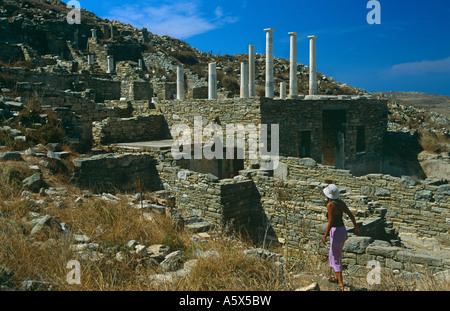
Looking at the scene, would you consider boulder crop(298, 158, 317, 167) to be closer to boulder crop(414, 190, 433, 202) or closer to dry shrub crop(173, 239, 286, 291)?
boulder crop(414, 190, 433, 202)

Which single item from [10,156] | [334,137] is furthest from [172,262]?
[334,137]

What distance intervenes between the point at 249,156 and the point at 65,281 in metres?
10.5

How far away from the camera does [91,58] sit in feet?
98.7

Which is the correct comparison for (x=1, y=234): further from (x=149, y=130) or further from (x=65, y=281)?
(x=149, y=130)

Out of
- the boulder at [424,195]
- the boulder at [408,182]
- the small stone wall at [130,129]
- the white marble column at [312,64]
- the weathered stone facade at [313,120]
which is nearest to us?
the boulder at [424,195]

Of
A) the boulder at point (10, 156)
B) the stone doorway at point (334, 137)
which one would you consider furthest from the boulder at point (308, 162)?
the boulder at point (10, 156)

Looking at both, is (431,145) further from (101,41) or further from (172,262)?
(101,41)

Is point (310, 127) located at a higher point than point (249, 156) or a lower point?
higher

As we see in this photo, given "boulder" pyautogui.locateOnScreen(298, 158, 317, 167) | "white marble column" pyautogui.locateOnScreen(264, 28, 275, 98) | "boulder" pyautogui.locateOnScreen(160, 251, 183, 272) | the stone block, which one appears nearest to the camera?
"boulder" pyautogui.locateOnScreen(160, 251, 183, 272)

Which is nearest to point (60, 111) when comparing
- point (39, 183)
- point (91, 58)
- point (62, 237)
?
point (39, 183)

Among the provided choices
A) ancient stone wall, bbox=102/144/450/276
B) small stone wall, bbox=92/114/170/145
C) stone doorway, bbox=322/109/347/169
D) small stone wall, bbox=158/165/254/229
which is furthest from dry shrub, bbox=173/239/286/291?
stone doorway, bbox=322/109/347/169

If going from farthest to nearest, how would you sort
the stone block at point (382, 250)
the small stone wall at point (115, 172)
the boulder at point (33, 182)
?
1. the small stone wall at point (115, 172)
2. the boulder at point (33, 182)
3. the stone block at point (382, 250)

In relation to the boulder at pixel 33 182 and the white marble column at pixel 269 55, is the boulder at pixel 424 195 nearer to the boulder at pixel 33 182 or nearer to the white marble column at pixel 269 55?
the boulder at pixel 33 182
